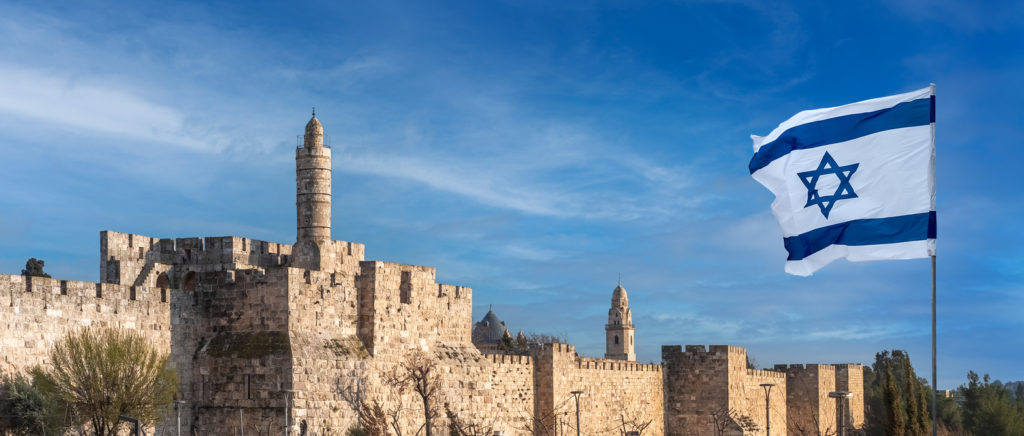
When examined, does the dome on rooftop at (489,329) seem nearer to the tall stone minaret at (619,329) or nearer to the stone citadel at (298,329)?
the tall stone minaret at (619,329)

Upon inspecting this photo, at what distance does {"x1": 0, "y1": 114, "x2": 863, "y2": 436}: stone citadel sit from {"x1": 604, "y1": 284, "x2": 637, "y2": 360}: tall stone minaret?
48.8m

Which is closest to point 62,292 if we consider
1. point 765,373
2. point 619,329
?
point 765,373

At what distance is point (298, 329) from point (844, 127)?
17.0 m

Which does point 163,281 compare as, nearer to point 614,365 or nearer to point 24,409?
point 24,409

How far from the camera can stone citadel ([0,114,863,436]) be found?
25672mm

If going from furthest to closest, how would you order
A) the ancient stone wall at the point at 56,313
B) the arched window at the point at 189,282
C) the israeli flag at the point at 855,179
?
1. the arched window at the point at 189,282
2. the ancient stone wall at the point at 56,313
3. the israeli flag at the point at 855,179

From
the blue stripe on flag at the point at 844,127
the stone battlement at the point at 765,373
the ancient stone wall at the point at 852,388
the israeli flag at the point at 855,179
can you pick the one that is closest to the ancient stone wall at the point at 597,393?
the stone battlement at the point at 765,373

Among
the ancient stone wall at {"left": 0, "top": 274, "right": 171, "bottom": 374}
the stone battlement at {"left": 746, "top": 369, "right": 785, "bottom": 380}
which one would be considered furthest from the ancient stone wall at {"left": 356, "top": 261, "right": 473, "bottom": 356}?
the stone battlement at {"left": 746, "top": 369, "right": 785, "bottom": 380}

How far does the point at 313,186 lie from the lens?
109ft

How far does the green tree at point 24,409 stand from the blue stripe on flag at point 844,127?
15.2m

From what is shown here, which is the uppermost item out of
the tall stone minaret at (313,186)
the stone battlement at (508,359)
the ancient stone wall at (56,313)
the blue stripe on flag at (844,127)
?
the tall stone minaret at (313,186)

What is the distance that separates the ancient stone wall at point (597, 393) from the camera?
36.5 meters

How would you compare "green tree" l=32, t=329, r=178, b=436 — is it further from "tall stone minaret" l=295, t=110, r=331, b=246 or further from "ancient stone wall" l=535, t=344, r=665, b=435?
"ancient stone wall" l=535, t=344, r=665, b=435

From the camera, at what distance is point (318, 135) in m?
33.7
